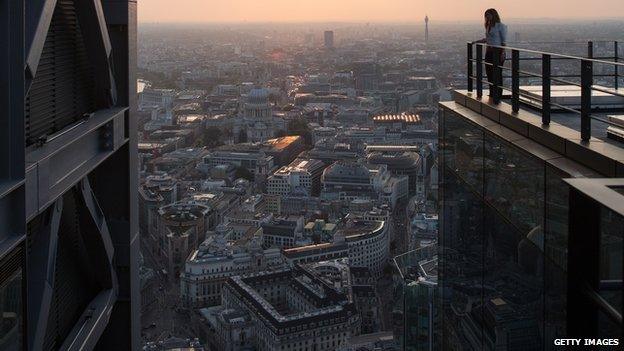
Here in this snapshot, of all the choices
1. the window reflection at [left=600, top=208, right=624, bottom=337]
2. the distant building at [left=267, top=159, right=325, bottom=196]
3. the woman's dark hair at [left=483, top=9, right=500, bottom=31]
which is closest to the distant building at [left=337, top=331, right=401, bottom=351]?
the woman's dark hair at [left=483, top=9, right=500, bottom=31]

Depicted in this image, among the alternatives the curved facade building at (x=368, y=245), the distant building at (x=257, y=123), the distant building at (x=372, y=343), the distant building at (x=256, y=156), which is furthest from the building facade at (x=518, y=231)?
the distant building at (x=257, y=123)

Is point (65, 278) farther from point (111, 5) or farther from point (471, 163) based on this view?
point (471, 163)

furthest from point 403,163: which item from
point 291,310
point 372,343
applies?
A: point 372,343

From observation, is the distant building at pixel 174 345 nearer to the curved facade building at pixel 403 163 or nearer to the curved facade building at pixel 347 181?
the curved facade building at pixel 347 181

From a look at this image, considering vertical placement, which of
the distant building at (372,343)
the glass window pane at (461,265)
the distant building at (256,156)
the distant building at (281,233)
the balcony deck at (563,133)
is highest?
the balcony deck at (563,133)

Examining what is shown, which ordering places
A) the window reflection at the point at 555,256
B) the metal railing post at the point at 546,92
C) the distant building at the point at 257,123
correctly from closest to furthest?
the window reflection at the point at 555,256
the metal railing post at the point at 546,92
the distant building at the point at 257,123

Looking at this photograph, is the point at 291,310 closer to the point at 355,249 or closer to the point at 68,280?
the point at 355,249
